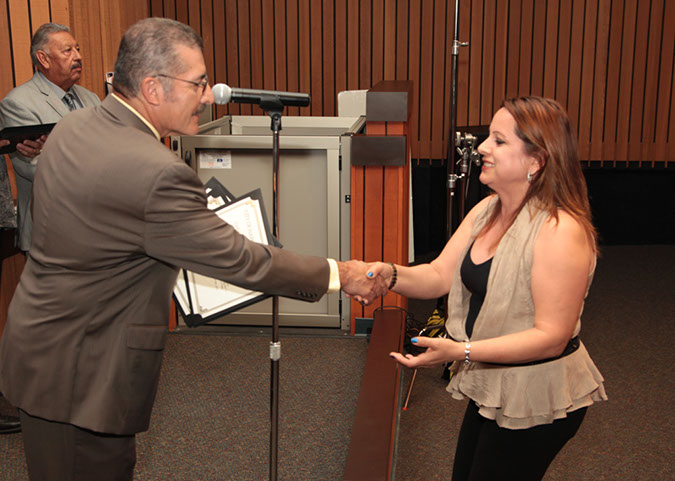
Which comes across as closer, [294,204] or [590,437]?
[590,437]

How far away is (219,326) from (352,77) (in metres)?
3.49

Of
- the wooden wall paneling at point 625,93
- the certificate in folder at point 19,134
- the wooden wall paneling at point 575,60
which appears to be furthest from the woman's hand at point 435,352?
the wooden wall paneling at point 625,93

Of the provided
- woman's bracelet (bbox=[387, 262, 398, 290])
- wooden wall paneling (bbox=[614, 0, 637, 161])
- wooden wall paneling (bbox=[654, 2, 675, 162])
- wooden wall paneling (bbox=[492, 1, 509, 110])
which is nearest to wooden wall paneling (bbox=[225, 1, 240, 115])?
wooden wall paneling (bbox=[492, 1, 509, 110])

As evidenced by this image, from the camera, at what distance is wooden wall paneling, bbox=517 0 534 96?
6.54 m

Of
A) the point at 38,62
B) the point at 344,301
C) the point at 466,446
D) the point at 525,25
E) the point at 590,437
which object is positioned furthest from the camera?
the point at 525,25

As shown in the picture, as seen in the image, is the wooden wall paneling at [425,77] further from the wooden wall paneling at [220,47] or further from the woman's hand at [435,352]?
the woman's hand at [435,352]

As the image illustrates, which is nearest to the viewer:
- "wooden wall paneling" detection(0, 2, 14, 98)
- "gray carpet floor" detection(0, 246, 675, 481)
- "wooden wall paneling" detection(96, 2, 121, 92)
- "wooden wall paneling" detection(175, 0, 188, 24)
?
"gray carpet floor" detection(0, 246, 675, 481)

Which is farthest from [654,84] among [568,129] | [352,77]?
[568,129]

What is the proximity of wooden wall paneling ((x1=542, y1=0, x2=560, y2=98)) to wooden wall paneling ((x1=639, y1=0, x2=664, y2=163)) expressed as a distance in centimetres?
90

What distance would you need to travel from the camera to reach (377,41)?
22.1 ft

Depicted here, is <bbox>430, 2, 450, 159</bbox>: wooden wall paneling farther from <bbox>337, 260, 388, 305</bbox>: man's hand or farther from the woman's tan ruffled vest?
the woman's tan ruffled vest

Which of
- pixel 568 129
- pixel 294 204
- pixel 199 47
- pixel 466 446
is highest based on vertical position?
pixel 199 47

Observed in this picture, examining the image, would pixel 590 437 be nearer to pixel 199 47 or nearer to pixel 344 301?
pixel 344 301

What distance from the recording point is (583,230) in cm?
Result: 168
